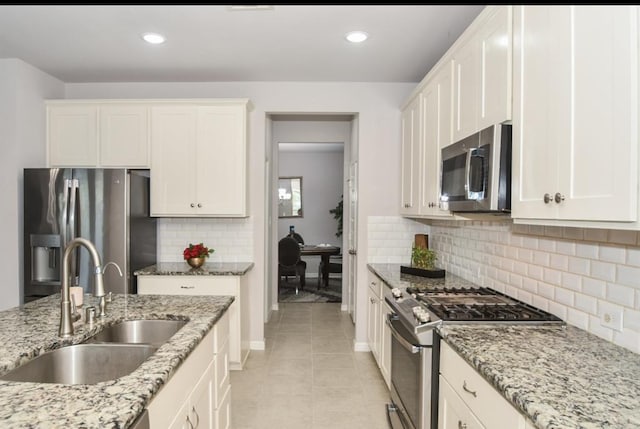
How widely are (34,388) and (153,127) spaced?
9.29ft

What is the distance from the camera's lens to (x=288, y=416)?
2727mm

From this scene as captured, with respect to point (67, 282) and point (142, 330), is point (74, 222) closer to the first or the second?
point (142, 330)

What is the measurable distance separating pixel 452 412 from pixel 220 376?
1.15 metres

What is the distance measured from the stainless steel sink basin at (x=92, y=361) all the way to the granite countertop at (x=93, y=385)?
0.05m

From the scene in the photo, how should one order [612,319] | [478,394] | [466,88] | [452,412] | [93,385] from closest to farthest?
[93,385] < [478,394] < [612,319] < [452,412] < [466,88]

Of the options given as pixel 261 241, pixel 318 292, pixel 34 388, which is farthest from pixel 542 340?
pixel 318 292

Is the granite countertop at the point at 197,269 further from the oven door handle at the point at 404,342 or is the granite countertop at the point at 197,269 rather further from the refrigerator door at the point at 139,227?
the oven door handle at the point at 404,342

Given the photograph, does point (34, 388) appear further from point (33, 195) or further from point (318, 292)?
point (318, 292)

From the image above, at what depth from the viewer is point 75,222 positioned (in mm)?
3223

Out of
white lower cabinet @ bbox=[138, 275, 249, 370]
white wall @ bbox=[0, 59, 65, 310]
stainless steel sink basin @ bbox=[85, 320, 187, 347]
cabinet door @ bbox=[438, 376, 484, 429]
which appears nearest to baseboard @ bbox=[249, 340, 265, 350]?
white lower cabinet @ bbox=[138, 275, 249, 370]

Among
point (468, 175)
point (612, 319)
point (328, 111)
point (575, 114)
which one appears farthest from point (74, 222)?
point (612, 319)

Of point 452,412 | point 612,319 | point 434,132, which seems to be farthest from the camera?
point 434,132

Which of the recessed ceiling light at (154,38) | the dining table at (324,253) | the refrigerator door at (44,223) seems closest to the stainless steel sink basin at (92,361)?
the refrigerator door at (44,223)

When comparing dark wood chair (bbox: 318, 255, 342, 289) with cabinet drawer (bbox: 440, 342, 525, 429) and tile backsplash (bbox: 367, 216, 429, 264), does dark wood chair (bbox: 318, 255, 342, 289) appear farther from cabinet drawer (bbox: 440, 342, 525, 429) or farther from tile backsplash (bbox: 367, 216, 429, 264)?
cabinet drawer (bbox: 440, 342, 525, 429)
